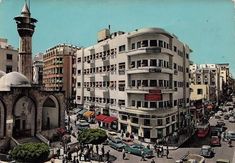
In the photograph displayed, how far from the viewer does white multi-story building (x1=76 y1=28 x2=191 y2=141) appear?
34.3 m

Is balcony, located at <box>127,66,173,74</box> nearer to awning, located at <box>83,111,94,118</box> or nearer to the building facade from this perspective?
awning, located at <box>83,111,94,118</box>

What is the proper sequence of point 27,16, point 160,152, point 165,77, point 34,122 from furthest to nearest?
point 27,16, point 165,77, point 34,122, point 160,152

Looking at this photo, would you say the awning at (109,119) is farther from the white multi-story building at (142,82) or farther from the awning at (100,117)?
the awning at (100,117)

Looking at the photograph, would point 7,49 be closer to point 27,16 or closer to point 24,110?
point 27,16

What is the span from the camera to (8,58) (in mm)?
48844

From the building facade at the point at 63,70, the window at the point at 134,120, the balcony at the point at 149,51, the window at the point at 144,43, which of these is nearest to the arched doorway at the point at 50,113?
the window at the point at 134,120

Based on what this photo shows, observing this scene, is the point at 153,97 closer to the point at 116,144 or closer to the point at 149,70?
the point at 149,70

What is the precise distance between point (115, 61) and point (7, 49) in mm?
19733

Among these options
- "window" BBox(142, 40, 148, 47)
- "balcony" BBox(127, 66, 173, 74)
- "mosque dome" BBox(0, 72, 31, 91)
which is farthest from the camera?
"window" BBox(142, 40, 148, 47)

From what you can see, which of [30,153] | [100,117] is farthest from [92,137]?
[100,117]

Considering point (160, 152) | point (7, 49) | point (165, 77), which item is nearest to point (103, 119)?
point (165, 77)

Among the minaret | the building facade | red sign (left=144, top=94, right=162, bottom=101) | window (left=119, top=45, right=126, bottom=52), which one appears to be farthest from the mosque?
the building facade

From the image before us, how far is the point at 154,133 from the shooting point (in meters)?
34.0

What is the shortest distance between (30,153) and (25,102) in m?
12.5
